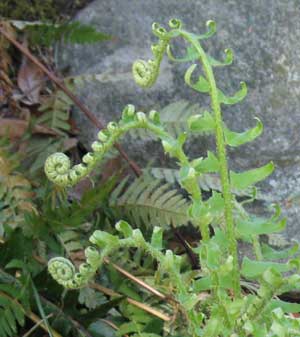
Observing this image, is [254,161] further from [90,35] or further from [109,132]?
[109,132]

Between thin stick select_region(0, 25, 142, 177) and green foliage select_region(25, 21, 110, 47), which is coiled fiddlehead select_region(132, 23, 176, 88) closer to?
thin stick select_region(0, 25, 142, 177)

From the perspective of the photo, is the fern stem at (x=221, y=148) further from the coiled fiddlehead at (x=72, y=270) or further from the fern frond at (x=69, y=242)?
the fern frond at (x=69, y=242)

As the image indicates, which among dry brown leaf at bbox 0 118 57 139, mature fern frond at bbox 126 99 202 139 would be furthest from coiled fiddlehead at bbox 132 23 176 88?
dry brown leaf at bbox 0 118 57 139

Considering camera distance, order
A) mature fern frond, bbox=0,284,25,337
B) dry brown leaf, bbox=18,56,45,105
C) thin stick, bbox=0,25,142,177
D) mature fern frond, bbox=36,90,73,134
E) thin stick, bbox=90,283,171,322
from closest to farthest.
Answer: mature fern frond, bbox=0,284,25,337 < thin stick, bbox=90,283,171,322 < thin stick, bbox=0,25,142,177 < mature fern frond, bbox=36,90,73,134 < dry brown leaf, bbox=18,56,45,105

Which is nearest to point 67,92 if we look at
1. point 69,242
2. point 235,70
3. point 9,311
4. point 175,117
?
point 175,117

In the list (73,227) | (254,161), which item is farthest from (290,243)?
(73,227)
